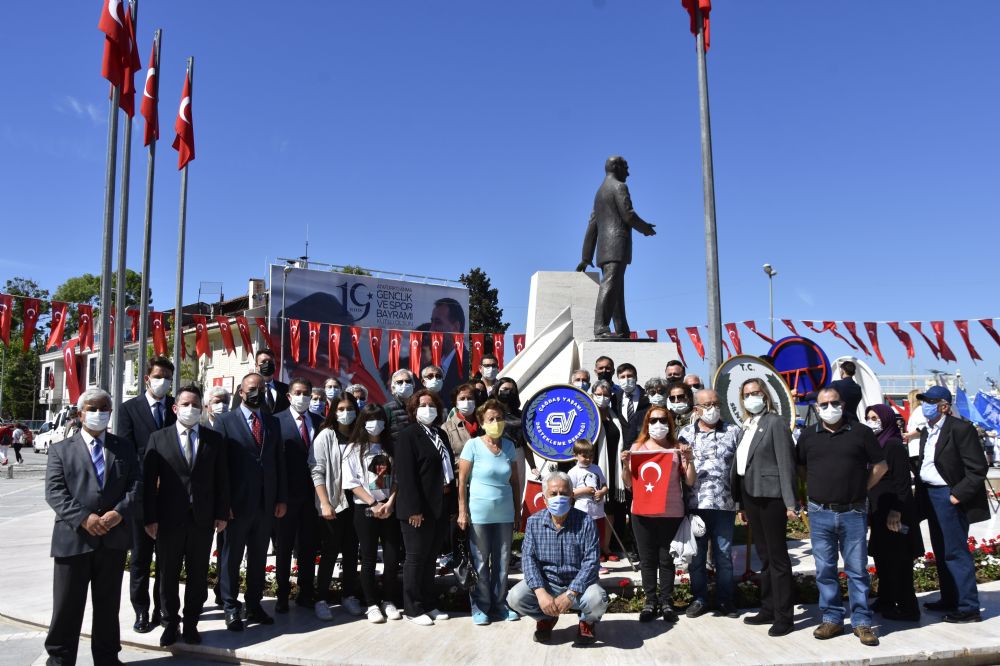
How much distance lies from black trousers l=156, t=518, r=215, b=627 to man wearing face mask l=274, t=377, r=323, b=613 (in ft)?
2.57

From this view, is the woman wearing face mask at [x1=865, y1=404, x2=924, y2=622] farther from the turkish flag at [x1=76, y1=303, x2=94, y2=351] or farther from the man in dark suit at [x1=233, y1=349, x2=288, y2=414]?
the turkish flag at [x1=76, y1=303, x2=94, y2=351]

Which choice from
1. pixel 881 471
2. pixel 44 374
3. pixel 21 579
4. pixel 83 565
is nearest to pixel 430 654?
pixel 83 565

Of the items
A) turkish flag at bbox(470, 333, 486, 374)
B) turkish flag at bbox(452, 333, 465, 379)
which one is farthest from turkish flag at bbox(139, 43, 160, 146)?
turkish flag at bbox(452, 333, 465, 379)

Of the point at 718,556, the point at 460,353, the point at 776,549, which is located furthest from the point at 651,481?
the point at 460,353

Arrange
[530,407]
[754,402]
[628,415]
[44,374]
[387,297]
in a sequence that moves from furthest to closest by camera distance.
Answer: [44,374], [387,297], [628,415], [530,407], [754,402]

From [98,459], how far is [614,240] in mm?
9090

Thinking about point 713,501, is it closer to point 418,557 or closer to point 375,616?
point 418,557

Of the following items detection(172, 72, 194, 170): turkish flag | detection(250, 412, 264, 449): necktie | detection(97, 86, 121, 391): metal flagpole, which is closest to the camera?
detection(250, 412, 264, 449): necktie

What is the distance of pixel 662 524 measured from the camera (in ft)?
20.4

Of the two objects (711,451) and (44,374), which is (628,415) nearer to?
(711,451)

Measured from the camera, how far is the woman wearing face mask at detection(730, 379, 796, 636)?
5824 millimetres

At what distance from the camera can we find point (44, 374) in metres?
72.7

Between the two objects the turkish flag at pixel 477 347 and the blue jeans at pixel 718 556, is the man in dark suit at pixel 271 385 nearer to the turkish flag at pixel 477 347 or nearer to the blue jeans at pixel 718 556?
the blue jeans at pixel 718 556

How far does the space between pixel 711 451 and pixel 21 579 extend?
23.6ft
